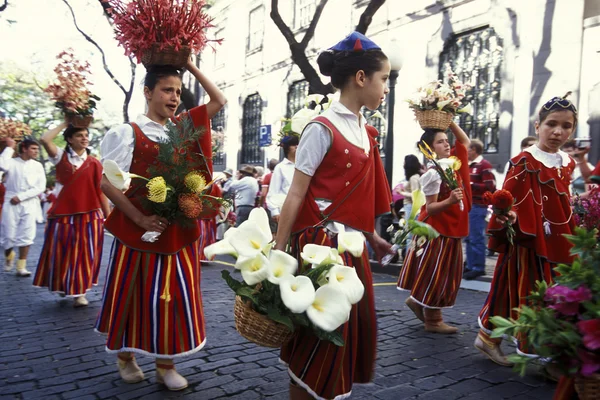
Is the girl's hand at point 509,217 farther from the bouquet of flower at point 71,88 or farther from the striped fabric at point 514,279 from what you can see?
the bouquet of flower at point 71,88

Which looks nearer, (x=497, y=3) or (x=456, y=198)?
(x=456, y=198)

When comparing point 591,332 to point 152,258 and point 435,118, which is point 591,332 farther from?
point 435,118

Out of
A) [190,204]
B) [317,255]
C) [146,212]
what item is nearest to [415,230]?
[317,255]

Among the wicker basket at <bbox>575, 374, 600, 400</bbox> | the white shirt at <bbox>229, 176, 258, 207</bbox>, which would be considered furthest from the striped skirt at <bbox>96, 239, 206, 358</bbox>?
the white shirt at <bbox>229, 176, 258, 207</bbox>

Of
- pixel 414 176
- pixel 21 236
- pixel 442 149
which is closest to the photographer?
pixel 442 149

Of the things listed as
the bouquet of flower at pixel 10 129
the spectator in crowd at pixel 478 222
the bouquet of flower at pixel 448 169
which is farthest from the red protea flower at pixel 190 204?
the bouquet of flower at pixel 10 129

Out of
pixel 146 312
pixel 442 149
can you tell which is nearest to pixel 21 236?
pixel 146 312

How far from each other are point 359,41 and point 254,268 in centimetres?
124

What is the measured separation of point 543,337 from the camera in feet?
5.78

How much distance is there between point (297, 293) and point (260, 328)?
9.3 inches

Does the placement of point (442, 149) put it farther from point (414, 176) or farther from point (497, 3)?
point (497, 3)

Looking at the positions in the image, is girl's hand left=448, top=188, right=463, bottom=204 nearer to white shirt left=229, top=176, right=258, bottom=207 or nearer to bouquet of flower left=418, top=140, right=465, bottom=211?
bouquet of flower left=418, top=140, right=465, bottom=211

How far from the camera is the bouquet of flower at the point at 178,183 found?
2957mm

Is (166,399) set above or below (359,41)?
below
